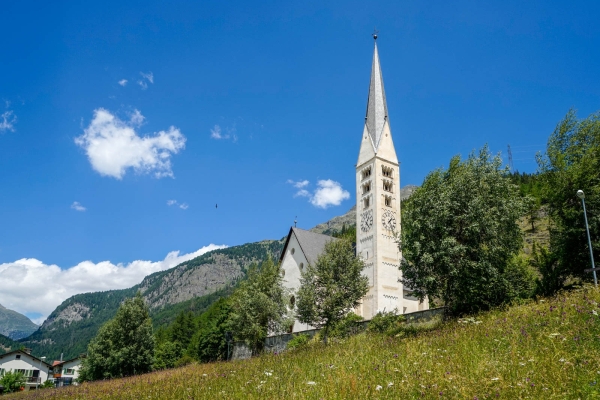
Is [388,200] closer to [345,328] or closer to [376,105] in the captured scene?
[376,105]

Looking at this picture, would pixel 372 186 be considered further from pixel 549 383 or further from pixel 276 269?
pixel 549 383

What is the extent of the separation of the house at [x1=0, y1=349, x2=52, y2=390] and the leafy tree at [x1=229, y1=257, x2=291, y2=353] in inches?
2669

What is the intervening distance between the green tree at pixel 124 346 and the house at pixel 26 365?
48.2 m

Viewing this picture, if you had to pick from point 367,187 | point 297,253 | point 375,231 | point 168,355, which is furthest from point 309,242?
point 168,355

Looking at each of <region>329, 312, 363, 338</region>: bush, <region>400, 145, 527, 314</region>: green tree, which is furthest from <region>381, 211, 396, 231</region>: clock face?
<region>400, 145, 527, 314</region>: green tree

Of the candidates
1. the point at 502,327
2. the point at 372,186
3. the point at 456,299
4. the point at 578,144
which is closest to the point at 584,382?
the point at 502,327

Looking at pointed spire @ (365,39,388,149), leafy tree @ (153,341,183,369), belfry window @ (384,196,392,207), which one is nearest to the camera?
belfry window @ (384,196,392,207)

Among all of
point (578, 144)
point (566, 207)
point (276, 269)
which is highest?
point (578, 144)

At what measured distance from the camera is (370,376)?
28.1ft

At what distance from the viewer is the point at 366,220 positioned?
47656mm

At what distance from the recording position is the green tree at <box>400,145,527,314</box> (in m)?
20.7

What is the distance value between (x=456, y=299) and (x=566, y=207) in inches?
484

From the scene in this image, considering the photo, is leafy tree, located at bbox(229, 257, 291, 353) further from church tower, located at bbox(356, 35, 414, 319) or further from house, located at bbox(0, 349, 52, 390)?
house, located at bbox(0, 349, 52, 390)

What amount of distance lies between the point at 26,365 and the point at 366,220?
76.2 meters
